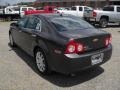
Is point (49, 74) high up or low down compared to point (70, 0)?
down

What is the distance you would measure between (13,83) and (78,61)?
161 centimetres

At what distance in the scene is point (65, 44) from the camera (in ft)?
16.3

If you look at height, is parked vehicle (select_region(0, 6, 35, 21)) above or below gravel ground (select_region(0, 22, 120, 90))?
above

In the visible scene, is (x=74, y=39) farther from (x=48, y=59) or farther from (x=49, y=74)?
(x=49, y=74)

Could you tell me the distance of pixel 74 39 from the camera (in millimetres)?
5027

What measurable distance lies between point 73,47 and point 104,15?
14430 mm

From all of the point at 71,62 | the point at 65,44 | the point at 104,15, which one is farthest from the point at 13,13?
the point at 71,62

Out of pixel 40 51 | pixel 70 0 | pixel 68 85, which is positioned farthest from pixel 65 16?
pixel 70 0

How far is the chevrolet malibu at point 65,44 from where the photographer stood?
499cm

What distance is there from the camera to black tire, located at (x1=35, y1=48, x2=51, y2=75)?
18.4ft

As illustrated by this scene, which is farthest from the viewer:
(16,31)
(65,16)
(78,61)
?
(16,31)

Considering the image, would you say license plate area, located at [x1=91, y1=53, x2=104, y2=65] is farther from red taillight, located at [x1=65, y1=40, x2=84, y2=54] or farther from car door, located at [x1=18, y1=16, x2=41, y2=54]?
car door, located at [x1=18, y1=16, x2=41, y2=54]

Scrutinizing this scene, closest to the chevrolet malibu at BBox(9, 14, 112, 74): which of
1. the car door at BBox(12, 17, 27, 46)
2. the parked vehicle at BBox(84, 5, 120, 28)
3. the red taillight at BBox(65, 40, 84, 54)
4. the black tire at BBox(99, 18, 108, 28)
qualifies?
the red taillight at BBox(65, 40, 84, 54)

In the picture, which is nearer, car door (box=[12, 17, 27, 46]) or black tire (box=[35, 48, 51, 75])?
black tire (box=[35, 48, 51, 75])
